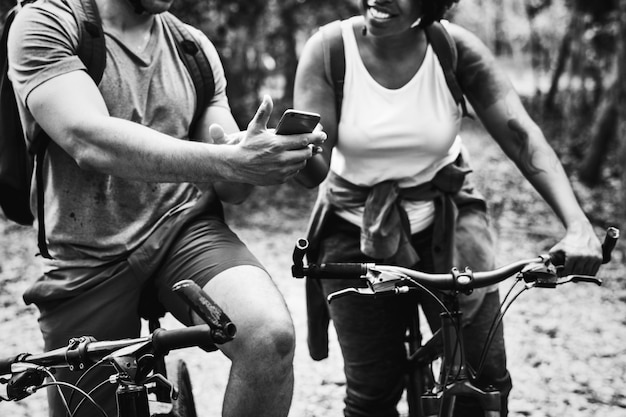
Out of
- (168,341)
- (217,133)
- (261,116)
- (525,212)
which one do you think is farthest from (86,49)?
(525,212)

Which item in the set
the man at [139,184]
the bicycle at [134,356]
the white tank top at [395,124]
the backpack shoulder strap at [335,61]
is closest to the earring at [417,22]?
the white tank top at [395,124]

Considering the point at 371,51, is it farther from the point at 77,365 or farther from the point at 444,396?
the point at 77,365

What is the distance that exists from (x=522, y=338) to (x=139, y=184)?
16.8 feet

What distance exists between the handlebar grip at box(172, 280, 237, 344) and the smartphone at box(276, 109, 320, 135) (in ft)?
2.14

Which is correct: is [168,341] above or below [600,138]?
above

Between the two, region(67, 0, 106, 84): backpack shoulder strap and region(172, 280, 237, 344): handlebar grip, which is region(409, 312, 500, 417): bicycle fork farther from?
region(67, 0, 106, 84): backpack shoulder strap

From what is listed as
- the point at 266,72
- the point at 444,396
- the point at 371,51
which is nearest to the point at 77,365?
the point at 444,396

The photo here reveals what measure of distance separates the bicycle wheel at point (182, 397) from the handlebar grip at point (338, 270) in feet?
2.96

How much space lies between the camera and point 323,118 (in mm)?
3264

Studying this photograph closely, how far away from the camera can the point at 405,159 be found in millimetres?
3320

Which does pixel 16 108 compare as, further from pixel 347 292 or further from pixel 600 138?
Answer: pixel 600 138

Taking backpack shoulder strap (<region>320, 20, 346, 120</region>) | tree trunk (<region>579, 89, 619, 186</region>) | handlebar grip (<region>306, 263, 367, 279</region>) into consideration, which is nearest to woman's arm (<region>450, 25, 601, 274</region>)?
backpack shoulder strap (<region>320, 20, 346, 120</region>)

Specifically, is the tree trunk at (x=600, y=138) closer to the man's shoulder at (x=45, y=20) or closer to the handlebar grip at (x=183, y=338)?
the man's shoulder at (x=45, y=20)

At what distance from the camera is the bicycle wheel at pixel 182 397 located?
3.18 meters
